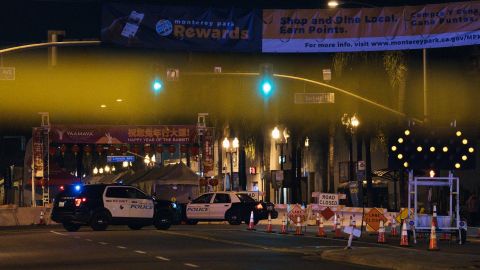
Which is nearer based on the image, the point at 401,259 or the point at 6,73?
the point at 401,259

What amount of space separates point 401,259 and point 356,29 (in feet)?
48.7

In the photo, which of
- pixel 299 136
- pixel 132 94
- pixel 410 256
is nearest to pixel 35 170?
pixel 299 136

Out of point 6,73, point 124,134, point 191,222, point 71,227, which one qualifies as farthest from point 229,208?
point 6,73

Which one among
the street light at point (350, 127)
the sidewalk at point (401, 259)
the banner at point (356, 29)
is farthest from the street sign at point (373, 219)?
the street light at point (350, 127)

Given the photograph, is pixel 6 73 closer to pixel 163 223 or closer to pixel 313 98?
pixel 163 223

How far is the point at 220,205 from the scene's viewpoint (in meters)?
42.2

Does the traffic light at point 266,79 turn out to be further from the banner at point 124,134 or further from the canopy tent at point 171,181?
the canopy tent at point 171,181

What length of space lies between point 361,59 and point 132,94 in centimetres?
2521

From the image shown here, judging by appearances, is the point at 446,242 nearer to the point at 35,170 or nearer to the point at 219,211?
the point at 219,211

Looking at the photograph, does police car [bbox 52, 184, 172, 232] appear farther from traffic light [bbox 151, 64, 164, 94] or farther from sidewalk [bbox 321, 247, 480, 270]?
sidewalk [bbox 321, 247, 480, 270]

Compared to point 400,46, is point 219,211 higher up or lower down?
lower down

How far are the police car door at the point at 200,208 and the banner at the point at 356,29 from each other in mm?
11652

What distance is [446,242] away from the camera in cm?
2853

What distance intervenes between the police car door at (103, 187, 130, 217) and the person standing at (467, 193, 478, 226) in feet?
45.4
